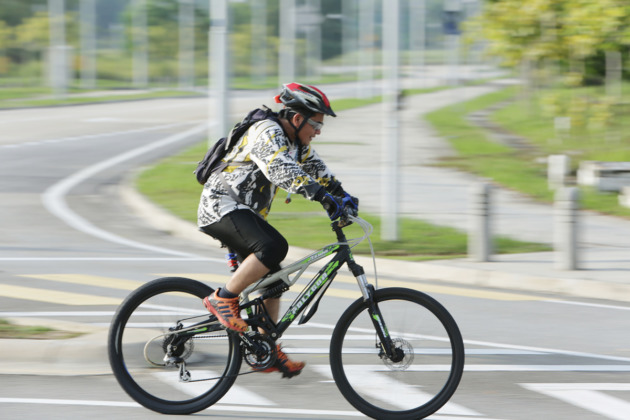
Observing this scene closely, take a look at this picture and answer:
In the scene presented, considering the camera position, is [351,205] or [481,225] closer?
[351,205]

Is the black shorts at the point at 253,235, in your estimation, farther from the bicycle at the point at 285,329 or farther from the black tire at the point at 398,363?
the black tire at the point at 398,363

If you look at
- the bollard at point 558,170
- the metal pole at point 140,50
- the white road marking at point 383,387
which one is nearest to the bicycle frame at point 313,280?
the white road marking at point 383,387

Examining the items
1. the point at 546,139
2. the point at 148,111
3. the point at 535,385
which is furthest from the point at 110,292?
the point at 148,111

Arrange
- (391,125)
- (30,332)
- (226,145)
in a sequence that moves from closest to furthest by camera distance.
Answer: (226,145)
(30,332)
(391,125)

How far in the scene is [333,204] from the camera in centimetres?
473

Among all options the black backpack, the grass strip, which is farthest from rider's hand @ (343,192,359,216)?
the grass strip

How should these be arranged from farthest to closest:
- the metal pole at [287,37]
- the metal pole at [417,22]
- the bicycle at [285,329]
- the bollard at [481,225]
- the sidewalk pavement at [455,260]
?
the metal pole at [417,22]
the metal pole at [287,37]
the bollard at [481,225]
the sidewalk pavement at [455,260]
the bicycle at [285,329]

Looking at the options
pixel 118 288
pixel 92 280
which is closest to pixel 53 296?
pixel 118 288

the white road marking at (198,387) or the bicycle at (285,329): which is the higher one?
the bicycle at (285,329)

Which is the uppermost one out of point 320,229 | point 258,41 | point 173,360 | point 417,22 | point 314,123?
point 417,22

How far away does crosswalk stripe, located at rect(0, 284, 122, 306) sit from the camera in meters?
7.90

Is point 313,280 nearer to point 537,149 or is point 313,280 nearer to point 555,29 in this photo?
point 555,29

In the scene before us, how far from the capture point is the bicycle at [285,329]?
4941 mm

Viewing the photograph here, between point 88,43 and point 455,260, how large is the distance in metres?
51.5
